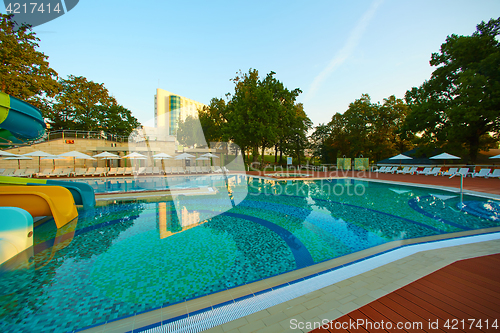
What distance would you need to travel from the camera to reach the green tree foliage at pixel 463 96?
14.9 meters

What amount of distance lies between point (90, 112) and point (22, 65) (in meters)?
14.2

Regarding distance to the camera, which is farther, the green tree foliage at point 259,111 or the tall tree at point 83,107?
the tall tree at point 83,107

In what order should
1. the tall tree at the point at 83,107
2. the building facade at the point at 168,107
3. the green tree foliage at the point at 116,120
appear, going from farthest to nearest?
the building facade at the point at 168,107, the green tree foliage at the point at 116,120, the tall tree at the point at 83,107

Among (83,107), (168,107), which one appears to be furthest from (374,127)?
(168,107)

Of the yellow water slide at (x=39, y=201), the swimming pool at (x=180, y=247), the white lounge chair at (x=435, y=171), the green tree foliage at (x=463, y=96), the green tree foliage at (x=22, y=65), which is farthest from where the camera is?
the white lounge chair at (x=435, y=171)

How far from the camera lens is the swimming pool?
8.38 ft

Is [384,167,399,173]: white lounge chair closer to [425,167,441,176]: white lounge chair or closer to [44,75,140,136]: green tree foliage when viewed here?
[425,167,441,176]: white lounge chair

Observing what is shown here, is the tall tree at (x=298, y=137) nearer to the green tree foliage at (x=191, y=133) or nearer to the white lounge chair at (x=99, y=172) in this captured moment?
the green tree foliage at (x=191, y=133)

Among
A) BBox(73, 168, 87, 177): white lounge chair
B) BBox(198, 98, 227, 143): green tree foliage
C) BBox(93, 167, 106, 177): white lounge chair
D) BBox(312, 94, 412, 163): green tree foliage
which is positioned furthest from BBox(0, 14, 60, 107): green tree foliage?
BBox(312, 94, 412, 163): green tree foliage

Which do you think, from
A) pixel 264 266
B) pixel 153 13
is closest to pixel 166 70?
pixel 153 13

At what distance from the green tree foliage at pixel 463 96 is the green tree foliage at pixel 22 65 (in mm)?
33674

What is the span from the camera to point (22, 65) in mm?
16156

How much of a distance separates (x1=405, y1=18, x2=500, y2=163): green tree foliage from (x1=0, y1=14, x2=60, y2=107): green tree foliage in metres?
33.7

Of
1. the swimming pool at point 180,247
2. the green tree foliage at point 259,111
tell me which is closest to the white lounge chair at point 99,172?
the swimming pool at point 180,247
